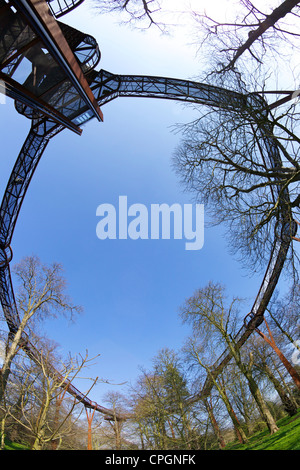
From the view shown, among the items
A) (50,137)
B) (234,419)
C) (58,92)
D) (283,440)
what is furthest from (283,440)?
(50,137)

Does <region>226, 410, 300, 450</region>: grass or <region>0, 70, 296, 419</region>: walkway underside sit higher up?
<region>0, 70, 296, 419</region>: walkway underside

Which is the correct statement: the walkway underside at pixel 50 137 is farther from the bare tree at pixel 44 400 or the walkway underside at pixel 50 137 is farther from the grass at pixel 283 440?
the bare tree at pixel 44 400

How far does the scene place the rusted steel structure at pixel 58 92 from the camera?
5312 mm

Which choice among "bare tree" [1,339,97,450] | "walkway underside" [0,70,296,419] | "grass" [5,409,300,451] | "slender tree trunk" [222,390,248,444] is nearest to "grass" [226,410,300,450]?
"grass" [5,409,300,451]

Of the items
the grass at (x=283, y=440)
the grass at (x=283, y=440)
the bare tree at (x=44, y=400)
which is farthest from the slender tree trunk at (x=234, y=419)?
the bare tree at (x=44, y=400)

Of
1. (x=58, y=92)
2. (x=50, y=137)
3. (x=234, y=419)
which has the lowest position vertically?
(x=234, y=419)

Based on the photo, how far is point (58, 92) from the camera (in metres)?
7.97

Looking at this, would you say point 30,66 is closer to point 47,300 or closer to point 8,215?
point 8,215

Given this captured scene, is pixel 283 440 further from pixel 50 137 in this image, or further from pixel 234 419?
pixel 50 137

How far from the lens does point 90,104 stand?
948 centimetres

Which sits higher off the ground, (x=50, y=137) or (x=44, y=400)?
(x=50, y=137)

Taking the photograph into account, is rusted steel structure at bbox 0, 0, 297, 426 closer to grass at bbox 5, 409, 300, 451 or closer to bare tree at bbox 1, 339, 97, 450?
bare tree at bbox 1, 339, 97, 450

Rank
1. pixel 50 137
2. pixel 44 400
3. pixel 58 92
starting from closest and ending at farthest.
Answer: pixel 44 400
pixel 58 92
pixel 50 137

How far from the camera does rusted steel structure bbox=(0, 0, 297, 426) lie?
17.4 ft
